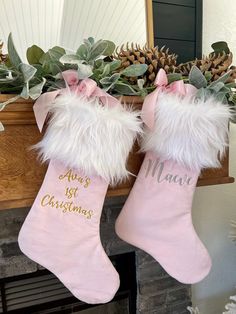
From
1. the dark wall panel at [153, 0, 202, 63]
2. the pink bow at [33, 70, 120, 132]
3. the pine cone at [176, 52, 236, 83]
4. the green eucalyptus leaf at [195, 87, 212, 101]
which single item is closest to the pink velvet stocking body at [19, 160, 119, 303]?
the pink bow at [33, 70, 120, 132]

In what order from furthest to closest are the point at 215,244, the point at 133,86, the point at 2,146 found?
the point at 215,244
the point at 133,86
the point at 2,146

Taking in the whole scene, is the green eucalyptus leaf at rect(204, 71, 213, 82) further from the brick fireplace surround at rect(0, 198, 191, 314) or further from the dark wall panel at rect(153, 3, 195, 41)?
the brick fireplace surround at rect(0, 198, 191, 314)

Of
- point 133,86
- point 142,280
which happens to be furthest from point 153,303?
point 133,86

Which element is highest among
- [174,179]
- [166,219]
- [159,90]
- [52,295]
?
[159,90]

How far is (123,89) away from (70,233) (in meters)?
0.39

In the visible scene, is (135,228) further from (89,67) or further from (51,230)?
(89,67)

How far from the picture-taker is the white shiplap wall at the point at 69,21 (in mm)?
990

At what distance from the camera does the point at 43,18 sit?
1.02 meters

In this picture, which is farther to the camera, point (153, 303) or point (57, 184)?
point (153, 303)

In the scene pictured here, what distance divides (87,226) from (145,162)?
24cm

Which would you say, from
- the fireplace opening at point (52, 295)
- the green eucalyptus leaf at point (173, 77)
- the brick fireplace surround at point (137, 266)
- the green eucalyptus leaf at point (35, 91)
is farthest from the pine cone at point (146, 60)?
the fireplace opening at point (52, 295)

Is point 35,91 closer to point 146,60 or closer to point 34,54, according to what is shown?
point 34,54

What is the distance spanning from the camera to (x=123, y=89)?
86cm

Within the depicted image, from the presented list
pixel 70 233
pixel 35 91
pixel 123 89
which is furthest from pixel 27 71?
pixel 70 233
